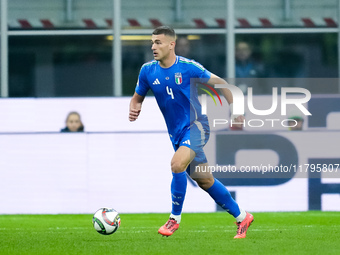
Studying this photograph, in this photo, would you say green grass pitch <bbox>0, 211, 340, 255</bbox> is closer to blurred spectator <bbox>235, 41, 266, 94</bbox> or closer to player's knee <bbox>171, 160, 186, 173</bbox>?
player's knee <bbox>171, 160, 186, 173</bbox>

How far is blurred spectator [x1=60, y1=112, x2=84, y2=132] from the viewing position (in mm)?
11539

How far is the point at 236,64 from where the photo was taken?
42.2ft

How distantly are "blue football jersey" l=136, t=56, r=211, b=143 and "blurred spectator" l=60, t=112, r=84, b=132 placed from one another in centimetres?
421

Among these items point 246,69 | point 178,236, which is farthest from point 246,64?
point 178,236

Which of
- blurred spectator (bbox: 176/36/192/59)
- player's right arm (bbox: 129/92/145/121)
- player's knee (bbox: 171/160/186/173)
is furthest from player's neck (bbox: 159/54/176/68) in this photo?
blurred spectator (bbox: 176/36/192/59)

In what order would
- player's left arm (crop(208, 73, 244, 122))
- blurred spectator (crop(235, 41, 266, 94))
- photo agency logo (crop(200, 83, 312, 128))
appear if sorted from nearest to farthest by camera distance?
1. player's left arm (crop(208, 73, 244, 122))
2. photo agency logo (crop(200, 83, 312, 128))
3. blurred spectator (crop(235, 41, 266, 94))

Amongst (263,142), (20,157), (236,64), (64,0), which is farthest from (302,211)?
(64,0)

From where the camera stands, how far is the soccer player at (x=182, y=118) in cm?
731

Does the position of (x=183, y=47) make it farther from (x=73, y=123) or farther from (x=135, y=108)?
(x=135, y=108)

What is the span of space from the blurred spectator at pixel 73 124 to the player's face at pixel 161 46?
430 centimetres

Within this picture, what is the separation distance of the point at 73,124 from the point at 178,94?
14.4ft

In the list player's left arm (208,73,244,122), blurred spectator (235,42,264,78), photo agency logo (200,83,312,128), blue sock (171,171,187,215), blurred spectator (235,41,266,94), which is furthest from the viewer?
blurred spectator (235,42,264,78)

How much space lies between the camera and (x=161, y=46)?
7398 mm

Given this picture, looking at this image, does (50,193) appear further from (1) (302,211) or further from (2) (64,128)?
(1) (302,211)
